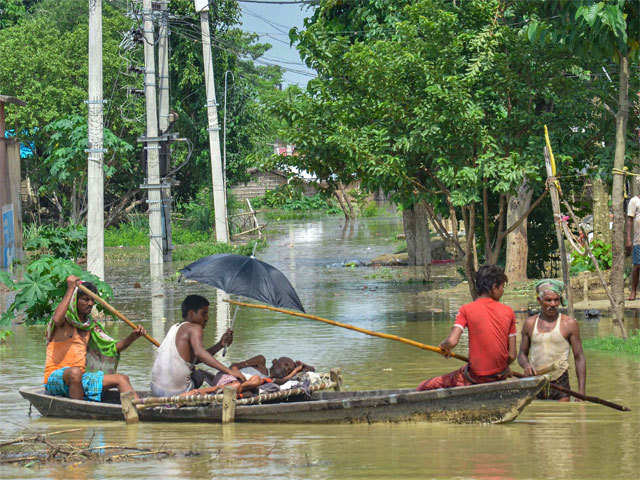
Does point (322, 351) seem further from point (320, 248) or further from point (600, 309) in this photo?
point (320, 248)

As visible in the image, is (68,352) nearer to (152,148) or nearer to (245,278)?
(245,278)

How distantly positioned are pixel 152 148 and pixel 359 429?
17622 mm

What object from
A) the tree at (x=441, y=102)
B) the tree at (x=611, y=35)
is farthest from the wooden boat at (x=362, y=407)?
the tree at (x=441, y=102)

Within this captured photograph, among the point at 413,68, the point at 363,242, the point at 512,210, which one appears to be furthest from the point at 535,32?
the point at 363,242

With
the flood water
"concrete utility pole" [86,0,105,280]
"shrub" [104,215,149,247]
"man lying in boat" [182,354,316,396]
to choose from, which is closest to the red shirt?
the flood water

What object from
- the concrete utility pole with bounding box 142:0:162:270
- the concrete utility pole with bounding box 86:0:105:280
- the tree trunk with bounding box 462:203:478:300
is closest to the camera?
the tree trunk with bounding box 462:203:478:300

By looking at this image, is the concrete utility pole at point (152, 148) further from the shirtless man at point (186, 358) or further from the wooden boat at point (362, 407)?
the shirtless man at point (186, 358)

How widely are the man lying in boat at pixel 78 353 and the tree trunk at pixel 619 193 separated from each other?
615cm

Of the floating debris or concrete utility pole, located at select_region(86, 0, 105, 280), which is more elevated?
concrete utility pole, located at select_region(86, 0, 105, 280)

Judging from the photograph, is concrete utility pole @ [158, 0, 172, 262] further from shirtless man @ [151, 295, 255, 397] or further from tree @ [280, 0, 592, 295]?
shirtless man @ [151, 295, 255, 397]

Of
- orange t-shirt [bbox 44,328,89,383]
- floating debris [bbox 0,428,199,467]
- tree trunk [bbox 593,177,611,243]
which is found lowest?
floating debris [bbox 0,428,199,467]

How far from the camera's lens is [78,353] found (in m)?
9.35

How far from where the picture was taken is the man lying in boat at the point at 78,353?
9.18 meters

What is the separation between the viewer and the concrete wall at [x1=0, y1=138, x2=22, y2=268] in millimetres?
24344
